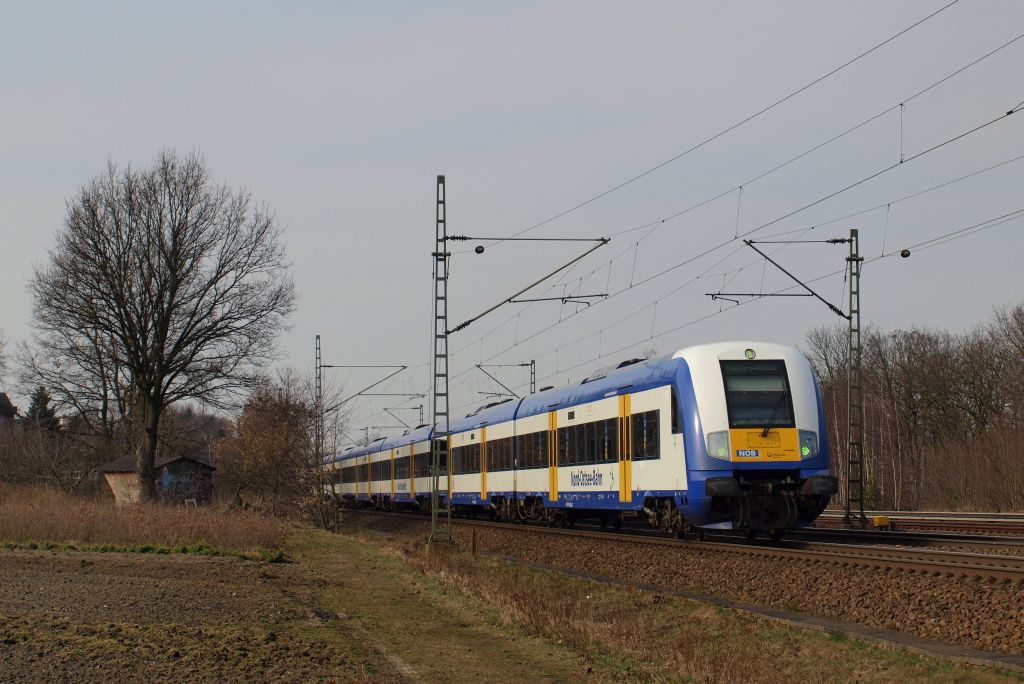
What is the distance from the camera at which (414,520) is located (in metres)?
39.7

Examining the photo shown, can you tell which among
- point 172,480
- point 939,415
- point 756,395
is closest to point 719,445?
point 756,395

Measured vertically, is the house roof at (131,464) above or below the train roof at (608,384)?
below

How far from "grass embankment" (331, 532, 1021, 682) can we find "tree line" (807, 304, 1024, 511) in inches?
1135

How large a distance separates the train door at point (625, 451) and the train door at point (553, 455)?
4.82 meters

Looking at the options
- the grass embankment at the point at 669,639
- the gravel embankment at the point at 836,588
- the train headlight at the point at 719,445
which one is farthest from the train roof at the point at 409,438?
the grass embankment at the point at 669,639

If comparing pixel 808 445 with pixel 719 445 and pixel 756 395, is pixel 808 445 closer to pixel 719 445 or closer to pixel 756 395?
pixel 756 395

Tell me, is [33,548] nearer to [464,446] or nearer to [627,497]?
[627,497]

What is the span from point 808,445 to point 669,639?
300 inches

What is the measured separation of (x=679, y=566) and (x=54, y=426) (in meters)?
55.9

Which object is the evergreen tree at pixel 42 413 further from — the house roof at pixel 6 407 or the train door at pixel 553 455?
the house roof at pixel 6 407

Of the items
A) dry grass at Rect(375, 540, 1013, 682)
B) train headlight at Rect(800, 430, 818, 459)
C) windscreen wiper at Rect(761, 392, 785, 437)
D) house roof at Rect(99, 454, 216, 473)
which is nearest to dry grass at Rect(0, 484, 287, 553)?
dry grass at Rect(375, 540, 1013, 682)

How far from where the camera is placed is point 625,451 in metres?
23.4

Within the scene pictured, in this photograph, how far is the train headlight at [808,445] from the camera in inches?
784

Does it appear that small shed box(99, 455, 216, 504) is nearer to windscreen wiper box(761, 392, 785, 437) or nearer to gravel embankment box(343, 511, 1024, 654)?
gravel embankment box(343, 511, 1024, 654)
